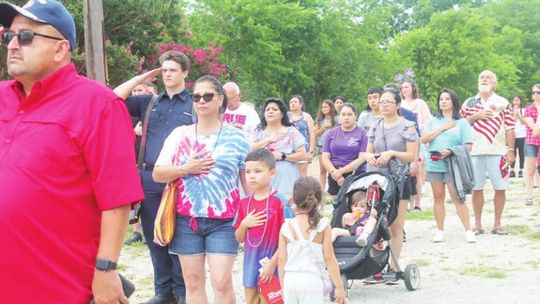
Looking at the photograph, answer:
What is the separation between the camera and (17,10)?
3305mm

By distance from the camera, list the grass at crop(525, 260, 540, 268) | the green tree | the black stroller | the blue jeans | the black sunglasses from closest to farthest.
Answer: the black sunglasses
the blue jeans
the black stroller
the grass at crop(525, 260, 540, 268)
the green tree

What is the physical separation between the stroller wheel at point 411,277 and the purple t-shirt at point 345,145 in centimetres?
217

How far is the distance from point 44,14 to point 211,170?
2562 millimetres

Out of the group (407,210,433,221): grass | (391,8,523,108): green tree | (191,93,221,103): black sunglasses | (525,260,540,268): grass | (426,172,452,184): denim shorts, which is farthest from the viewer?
(391,8,523,108): green tree

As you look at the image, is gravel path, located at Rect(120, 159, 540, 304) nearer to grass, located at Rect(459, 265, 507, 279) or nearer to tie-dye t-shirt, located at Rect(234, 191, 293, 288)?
grass, located at Rect(459, 265, 507, 279)

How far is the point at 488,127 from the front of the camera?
10.9 m

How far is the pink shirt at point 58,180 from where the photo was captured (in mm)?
3236

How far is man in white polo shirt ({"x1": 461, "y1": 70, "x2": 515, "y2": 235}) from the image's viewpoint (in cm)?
1095

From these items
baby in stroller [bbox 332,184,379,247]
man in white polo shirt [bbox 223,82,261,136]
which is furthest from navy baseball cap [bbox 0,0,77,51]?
man in white polo shirt [bbox 223,82,261,136]

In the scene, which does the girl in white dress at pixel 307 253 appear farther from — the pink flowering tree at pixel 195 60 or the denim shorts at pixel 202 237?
the pink flowering tree at pixel 195 60

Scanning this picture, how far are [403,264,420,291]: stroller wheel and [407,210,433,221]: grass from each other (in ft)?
16.4

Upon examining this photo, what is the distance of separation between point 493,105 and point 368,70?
3080 centimetres

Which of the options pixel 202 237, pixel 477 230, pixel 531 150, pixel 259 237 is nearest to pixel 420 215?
pixel 477 230

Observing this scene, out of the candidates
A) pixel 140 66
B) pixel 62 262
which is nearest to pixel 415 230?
pixel 62 262
